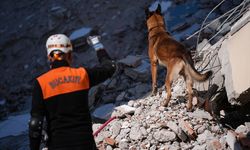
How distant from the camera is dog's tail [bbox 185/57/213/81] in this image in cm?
548

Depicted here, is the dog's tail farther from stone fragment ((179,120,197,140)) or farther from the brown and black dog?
stone fragment ((179,120,197,140))

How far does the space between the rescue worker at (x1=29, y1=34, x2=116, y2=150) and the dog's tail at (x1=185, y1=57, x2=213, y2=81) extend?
2.26 metres

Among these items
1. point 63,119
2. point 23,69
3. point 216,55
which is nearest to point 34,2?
point 23,69

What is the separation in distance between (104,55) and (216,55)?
280 centimetres

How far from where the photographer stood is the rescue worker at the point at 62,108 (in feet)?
11.4

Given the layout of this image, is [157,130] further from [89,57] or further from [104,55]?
[89,57]

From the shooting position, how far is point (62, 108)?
11.4ft

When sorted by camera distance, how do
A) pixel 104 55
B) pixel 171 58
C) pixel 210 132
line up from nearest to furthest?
1. pixel 104 55
2. pixel 210 132
3. pixel 171 58

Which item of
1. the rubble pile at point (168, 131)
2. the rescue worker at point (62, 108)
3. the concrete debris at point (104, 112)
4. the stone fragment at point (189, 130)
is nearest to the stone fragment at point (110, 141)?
the rubble pile at point (168, 131)

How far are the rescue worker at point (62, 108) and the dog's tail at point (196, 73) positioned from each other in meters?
2.26

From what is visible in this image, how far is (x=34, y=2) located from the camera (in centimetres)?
1305

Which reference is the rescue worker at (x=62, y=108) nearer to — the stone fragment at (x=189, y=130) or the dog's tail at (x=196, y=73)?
the stone fragment at (x=189, y=130)

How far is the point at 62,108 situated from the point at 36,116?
24 centimetres

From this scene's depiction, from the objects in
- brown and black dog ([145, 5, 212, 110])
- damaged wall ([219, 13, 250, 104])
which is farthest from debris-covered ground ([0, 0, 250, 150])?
damaged wall ([219, 13, 250, 104])
